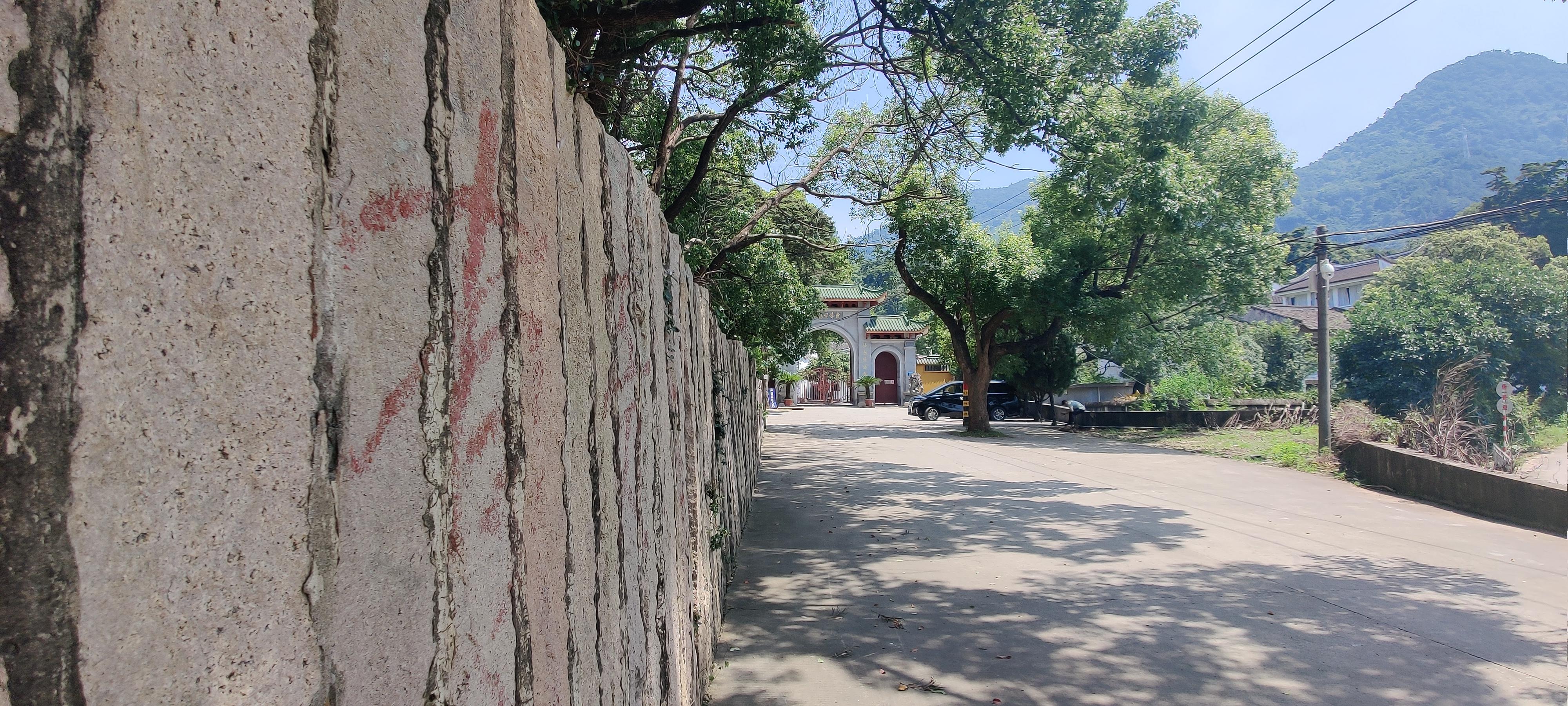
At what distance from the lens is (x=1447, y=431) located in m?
11.7

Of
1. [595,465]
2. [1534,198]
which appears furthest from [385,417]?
[1534,198]

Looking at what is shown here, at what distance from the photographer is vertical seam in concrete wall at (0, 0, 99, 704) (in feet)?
2.42

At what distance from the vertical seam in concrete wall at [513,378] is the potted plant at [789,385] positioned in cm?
4210

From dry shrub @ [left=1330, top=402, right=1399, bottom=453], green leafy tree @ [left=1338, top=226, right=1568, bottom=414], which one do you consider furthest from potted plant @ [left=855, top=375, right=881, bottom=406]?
dry shrub @ [left=1330, top=402, right=1399, bottom=453]

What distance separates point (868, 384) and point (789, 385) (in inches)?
237

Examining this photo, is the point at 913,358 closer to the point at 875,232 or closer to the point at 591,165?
the point at 875,232

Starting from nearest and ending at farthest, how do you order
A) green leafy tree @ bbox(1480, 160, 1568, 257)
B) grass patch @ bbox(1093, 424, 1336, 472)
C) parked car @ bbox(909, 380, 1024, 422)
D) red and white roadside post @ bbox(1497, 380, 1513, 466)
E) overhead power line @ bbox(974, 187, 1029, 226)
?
red and white roadside post @ bbox(1497, 380, 1513, 466)
grass patch @ bbox(1093, 424, 1336, 472)
overhead power line @ bbox(974, 187, 1029, 226)
parked car @ bbox(909, 380, 1024, 422)
green leafy tree @ bbox(1480, 160, 1568, 257)

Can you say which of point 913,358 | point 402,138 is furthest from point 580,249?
point 913,358

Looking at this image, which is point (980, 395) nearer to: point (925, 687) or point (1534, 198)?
point (925, 687)

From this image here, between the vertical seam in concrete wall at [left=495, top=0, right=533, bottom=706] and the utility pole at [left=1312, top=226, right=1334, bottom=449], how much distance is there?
51.9 feet

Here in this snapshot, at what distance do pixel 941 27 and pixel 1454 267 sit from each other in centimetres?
1675

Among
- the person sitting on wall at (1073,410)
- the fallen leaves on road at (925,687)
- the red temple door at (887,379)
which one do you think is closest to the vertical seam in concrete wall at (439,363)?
the fallen leaves on road at (925,687)

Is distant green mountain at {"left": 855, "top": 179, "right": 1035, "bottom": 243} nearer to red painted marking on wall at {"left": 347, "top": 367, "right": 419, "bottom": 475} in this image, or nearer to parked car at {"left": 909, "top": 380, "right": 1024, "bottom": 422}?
parked car at {"left": 909, "top": 380, "right": 1024, "bottom": 422}

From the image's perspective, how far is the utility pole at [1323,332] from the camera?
14.6 metres
